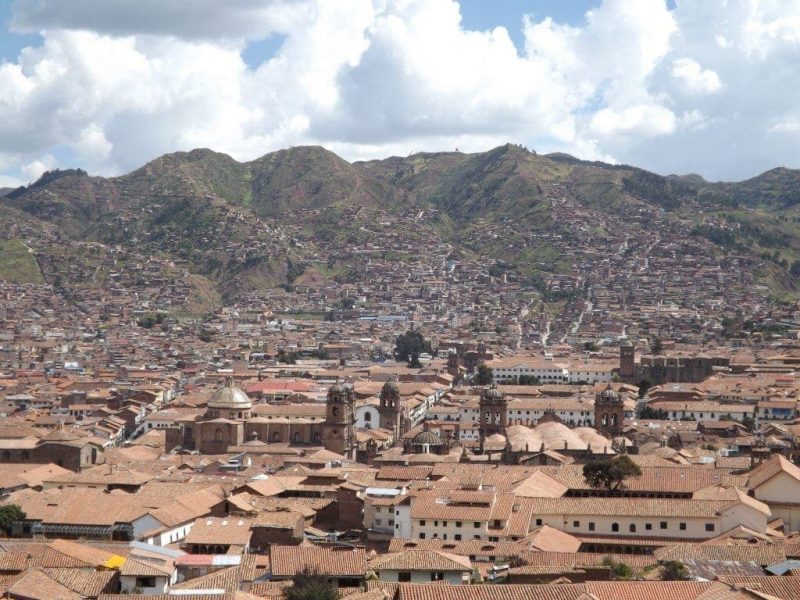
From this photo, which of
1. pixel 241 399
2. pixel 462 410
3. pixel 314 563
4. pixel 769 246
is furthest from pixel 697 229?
pixel 314 563

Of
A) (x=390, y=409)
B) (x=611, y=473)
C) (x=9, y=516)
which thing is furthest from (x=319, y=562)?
(x=390, y=409)

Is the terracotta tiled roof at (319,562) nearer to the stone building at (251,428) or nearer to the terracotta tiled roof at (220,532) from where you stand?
the terracotta tiled roof at (220,532)

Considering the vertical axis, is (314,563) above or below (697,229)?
below

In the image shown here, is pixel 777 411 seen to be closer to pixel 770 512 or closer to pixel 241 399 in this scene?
pixel 241 399

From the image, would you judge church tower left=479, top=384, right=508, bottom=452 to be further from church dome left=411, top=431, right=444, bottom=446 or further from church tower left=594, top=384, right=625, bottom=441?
church dome left=411, top=431, right=444, bottom=446

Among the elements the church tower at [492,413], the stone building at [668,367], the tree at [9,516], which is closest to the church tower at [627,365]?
the stone building at [668,367]

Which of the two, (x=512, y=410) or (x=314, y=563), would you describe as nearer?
(x=314, y=563)

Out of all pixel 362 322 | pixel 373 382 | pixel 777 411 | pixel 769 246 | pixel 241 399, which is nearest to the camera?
pixel 241 399
